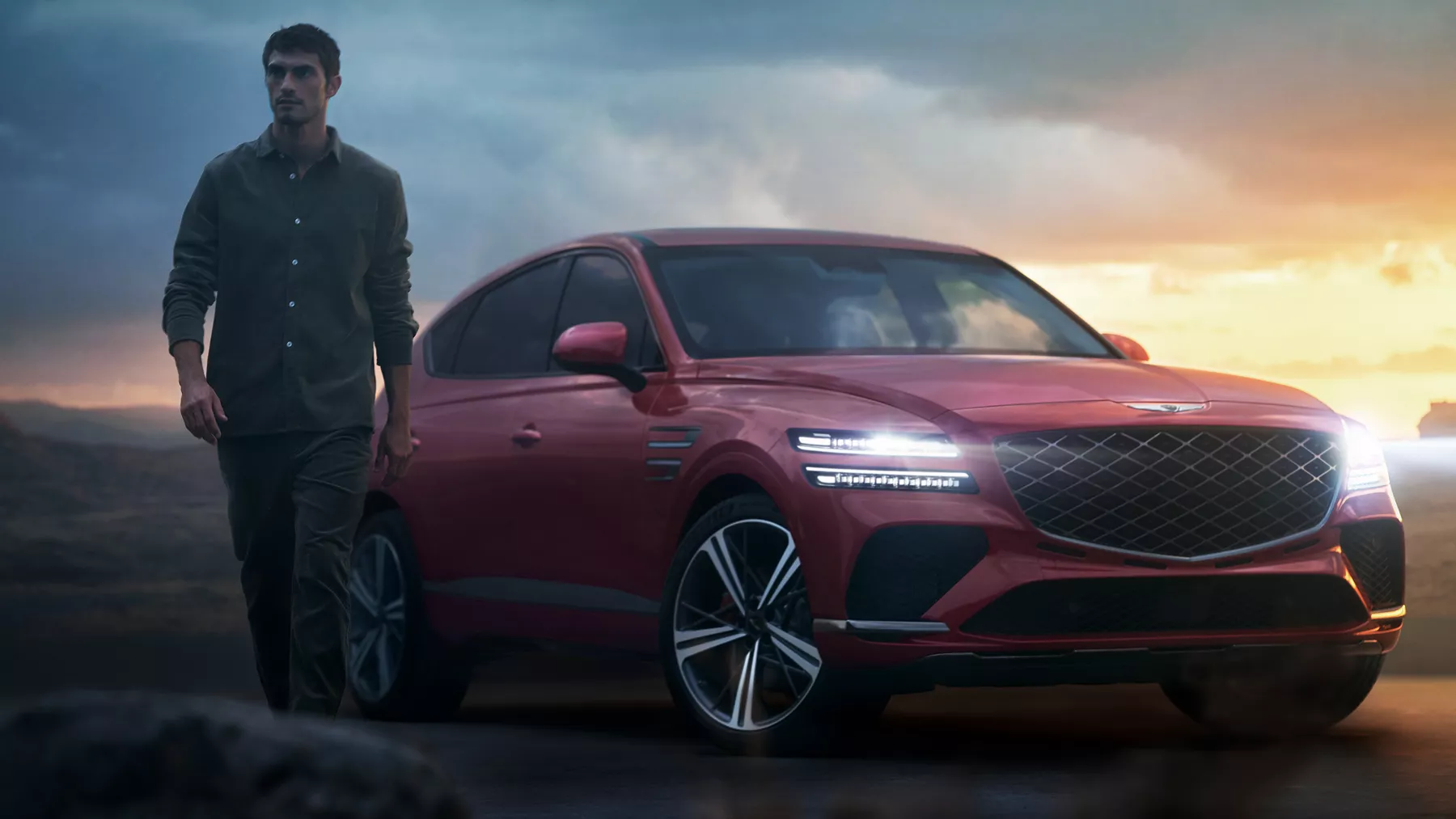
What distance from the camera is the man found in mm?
6906

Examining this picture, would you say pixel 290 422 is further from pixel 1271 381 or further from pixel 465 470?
pixel 1271 381

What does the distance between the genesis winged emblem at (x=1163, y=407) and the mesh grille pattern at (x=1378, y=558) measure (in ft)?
2.12

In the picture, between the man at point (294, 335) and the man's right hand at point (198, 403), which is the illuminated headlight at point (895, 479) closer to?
the man at point (294, 335)

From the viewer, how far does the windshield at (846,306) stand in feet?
25.3

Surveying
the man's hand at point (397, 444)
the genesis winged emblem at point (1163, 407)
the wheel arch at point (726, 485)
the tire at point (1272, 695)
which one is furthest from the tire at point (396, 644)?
the tire at point (1272, 695)

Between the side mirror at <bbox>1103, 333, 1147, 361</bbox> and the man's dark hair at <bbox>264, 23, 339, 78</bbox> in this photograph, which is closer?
the man's dark hair at <bbox>264, 23, 339, 78</bbox>

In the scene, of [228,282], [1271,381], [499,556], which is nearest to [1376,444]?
[1271,381]

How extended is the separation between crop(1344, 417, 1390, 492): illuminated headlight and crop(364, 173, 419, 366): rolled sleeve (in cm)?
303

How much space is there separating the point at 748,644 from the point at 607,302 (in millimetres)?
1993

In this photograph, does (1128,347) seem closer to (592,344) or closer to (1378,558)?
(1378,558)

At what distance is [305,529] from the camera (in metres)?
6.88

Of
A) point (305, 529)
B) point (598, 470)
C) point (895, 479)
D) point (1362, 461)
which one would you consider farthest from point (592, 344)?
point (1362, 461)

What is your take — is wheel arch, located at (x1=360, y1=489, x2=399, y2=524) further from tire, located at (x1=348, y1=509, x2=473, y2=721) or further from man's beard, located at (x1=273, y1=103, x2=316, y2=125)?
man's beard, located at (x1=273, y1=103, x2=316, y2=125)

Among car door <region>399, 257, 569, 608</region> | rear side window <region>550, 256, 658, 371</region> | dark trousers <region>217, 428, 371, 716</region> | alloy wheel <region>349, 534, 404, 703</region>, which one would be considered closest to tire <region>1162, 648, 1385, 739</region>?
dark trousers <region>217, 428, 371, 716</region>
